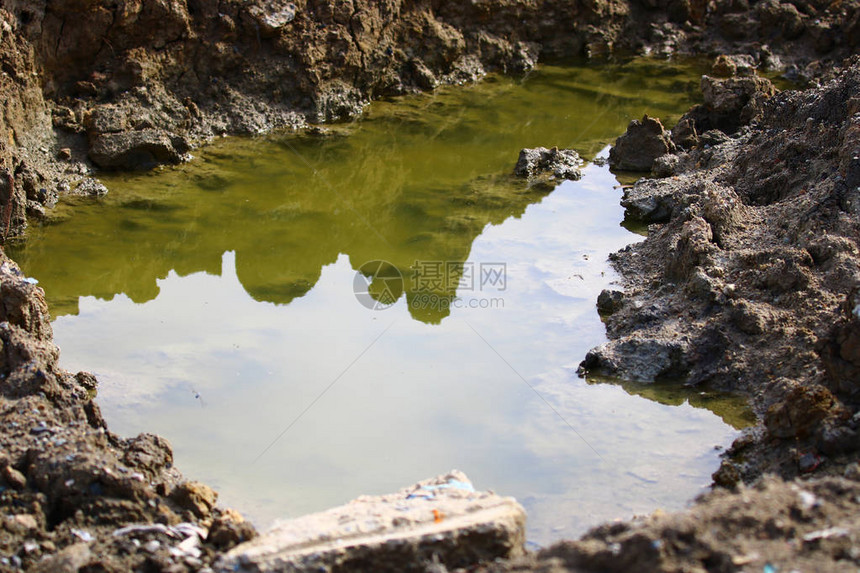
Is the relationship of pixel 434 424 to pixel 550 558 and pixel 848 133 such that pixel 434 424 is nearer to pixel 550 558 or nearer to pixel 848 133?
pixel 550 558

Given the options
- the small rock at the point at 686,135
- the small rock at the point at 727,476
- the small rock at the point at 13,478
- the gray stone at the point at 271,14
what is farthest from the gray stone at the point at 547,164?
the small rock at the point at 13,478

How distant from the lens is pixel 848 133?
6.86 meters

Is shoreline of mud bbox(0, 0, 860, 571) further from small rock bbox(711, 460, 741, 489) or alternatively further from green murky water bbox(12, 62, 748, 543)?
green murky water bbox(12, 62, 748, 543)

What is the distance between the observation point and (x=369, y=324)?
636cm

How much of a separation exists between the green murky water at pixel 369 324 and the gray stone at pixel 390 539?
1.99 feet

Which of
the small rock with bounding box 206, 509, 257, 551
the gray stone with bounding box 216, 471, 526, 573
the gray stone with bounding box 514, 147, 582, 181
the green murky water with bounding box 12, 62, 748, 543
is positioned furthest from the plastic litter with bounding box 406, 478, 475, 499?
the gray stone with bounding box 514, 147, 582, 181

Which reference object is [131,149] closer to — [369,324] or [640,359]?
[369,324]

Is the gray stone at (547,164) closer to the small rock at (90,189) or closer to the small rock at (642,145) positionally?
Result: the small rock at (642,145)

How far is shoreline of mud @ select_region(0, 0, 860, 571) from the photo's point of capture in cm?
382

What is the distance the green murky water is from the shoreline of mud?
1.10 feet

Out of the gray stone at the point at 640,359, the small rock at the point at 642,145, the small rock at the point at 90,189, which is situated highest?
the small rock at the point at 642,145

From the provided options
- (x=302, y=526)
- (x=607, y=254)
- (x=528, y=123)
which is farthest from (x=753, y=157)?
(x=302, y=526)

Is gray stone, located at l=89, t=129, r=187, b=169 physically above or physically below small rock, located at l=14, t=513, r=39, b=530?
above

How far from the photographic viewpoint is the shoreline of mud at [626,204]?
382 centimetres
